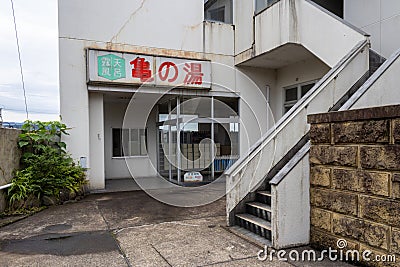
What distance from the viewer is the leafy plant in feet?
19.5

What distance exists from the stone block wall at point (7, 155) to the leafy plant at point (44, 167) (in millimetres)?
131

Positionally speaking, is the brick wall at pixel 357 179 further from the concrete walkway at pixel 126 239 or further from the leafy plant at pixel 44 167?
the leafy plant at pixel 44 167

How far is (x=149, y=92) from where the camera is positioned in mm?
8250

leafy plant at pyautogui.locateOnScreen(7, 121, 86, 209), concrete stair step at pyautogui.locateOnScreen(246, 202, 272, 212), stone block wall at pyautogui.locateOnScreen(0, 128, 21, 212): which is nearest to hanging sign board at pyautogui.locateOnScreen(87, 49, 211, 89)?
leafy plant at pyautogui.locateOnScreen(7, 121, 86, 209)

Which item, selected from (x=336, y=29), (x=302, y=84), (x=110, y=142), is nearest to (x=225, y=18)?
(x=302, y=84)

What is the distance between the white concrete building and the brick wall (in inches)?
33.4

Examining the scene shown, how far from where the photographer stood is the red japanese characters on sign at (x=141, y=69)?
784cm

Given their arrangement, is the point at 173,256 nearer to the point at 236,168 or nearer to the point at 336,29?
the point at 236,168

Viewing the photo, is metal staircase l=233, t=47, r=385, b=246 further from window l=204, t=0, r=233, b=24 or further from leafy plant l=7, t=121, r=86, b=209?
window l=204, t=0, r=233, b=24

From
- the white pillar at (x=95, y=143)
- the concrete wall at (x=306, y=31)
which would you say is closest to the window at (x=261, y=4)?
the concrete wall at (x=306, y=31)

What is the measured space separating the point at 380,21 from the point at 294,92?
10.5 ft

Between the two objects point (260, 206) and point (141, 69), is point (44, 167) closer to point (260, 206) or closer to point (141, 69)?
point (141, 69)

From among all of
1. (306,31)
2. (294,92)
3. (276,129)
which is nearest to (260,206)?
(276,129)

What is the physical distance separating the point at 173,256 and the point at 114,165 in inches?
282
